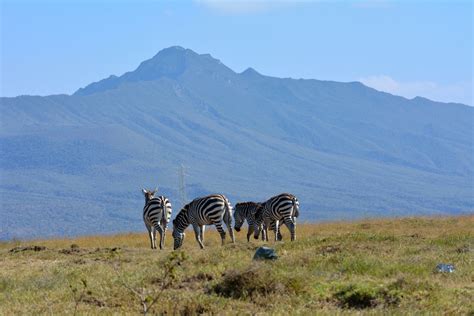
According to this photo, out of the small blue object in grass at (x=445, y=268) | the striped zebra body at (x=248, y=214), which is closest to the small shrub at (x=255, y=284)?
the small blue object in grass at (x=445, y=268)

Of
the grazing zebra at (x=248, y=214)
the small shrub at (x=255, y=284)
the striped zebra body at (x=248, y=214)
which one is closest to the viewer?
the small shrub at (x=255, y=284)

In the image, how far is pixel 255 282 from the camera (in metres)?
15.9

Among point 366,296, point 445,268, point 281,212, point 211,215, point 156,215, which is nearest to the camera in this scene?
point 366,296

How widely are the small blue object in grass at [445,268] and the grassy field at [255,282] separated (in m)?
0.16

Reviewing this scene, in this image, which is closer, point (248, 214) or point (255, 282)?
point (255, 282)

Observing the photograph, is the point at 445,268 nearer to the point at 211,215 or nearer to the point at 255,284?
the point at 255,284

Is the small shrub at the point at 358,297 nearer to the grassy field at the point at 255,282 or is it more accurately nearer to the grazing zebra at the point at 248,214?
the grassy field at the point at 255,282

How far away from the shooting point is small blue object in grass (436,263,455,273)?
18.6 meters

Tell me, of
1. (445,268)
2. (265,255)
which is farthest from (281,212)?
(445,268)

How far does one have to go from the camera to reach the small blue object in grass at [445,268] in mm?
18609

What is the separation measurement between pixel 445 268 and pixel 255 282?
16.2 ft

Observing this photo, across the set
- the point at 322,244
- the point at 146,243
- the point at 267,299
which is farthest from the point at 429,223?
the point at 267,299

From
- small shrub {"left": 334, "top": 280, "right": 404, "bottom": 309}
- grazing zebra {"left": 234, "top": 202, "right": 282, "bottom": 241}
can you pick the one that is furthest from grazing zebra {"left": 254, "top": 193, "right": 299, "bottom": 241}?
small shrub {"left": 334, "top": 280, "right": 404, "bottom": 309}

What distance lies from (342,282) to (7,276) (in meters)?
8.10
